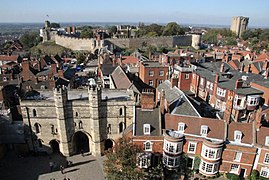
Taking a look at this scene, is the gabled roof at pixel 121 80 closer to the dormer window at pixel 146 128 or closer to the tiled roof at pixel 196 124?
the tiled roof at pixel 196 124

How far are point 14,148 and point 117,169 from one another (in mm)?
18668

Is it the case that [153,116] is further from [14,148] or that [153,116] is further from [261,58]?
[261,58]

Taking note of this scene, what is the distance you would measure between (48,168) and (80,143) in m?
6.42

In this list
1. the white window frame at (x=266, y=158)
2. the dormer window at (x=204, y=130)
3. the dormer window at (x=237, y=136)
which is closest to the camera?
the white window frame at (x=266, y=158)

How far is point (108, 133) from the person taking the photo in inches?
1211

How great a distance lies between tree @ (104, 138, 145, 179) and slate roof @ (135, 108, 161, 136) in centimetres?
369

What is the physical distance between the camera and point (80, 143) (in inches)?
1347

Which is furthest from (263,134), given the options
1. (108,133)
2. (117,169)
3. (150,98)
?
(108,133)

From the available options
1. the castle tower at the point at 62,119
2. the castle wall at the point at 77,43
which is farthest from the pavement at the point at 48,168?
the castle wall at the point at 77,43

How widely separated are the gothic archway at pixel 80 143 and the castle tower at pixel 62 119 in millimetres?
1131

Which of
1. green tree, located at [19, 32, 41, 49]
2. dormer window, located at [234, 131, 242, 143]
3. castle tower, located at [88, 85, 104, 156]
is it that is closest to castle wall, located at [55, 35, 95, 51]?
green tree, located at [19, 32, 41, 49]

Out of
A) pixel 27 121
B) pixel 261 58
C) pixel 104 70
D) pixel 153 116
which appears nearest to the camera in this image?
pixel 153 116

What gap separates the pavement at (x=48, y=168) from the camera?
27.3 meters

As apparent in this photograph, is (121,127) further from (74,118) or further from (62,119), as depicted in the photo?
(62,119)
